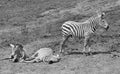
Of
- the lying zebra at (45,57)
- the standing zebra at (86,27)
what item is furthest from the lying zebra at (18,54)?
the standing zebra at (86,27)

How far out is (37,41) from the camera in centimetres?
1558

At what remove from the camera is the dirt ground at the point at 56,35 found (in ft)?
35.5

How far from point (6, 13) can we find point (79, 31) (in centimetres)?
1331

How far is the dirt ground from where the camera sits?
35.5ft

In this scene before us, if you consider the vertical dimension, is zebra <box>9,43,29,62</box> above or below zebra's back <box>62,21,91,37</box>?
below

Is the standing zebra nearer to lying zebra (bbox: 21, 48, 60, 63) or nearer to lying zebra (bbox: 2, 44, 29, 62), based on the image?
lying zebra (bbox: 21, 48, 60, 63)

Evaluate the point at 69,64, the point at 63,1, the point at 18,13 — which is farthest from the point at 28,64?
the point at 63,1

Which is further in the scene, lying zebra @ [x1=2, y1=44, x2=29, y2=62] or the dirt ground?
lying zebra @ [x1=2, y1=44, x2=29, y2=62]

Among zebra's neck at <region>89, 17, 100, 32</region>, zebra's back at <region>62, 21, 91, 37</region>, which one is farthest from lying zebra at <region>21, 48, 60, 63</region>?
zebra's neck at <region>89, 17, 100, 32</region>

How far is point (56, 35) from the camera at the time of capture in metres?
16.7

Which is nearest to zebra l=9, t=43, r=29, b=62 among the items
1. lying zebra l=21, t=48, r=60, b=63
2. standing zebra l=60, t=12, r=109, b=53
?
lying zebra l=21, t=48, r=60, b=63

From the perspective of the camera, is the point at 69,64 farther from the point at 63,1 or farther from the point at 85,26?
the point at 63,1

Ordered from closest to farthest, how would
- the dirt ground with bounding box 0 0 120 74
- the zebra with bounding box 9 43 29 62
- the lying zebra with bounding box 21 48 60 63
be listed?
the dirt ground with bounding box 0 0 120 74, the lying zebra with bounding box 21 48 60 63, the zebra with bounding box 9 43 29 62

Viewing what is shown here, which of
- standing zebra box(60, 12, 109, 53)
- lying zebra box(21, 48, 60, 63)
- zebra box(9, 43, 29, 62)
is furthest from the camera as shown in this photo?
standing zebra box(60, 12, 109, 53)
